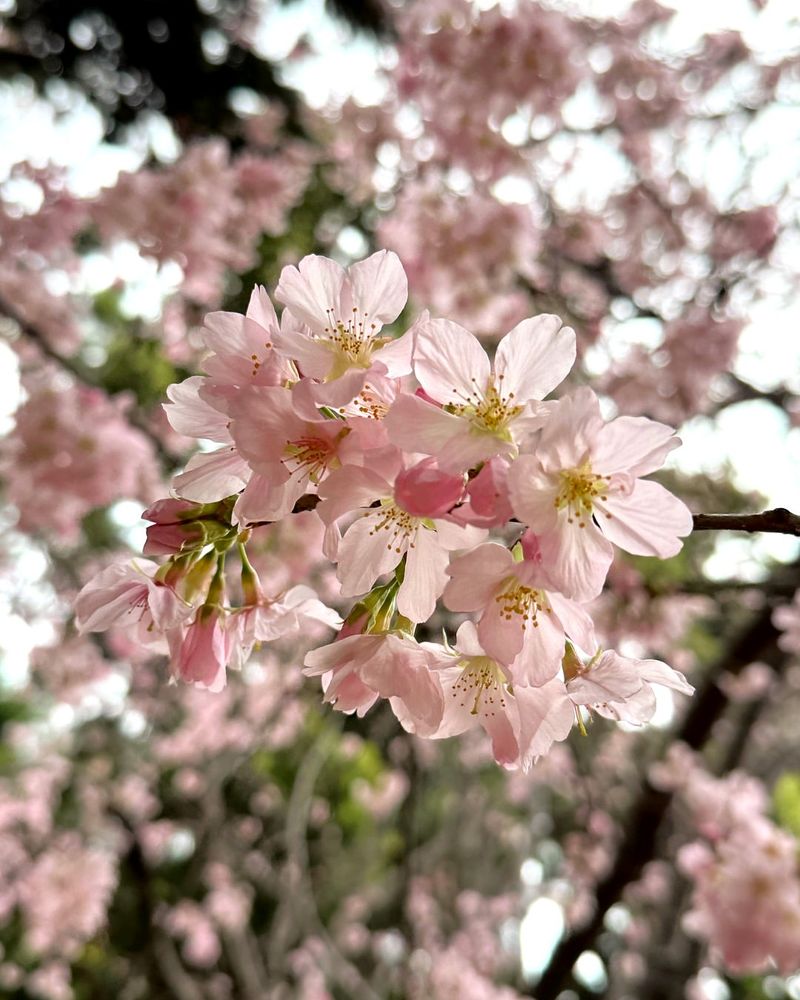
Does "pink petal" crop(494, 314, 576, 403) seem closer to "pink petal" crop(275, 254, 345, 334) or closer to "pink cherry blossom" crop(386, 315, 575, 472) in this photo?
Result: "pink cherry blossom" crop(386, 315, 575, 472)

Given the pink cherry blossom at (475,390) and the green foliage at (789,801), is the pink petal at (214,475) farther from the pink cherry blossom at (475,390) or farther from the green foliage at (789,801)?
the green foliage at (789,801)

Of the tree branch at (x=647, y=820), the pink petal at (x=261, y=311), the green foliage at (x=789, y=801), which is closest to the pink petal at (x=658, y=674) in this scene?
the pink petal at (x=261, y=311)

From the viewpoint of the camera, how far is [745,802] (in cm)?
266

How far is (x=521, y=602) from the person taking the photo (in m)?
0.64

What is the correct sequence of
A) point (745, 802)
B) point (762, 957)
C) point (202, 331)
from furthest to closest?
1. point (745, 802)
2. point (762, 957)
3. point (202, 331)

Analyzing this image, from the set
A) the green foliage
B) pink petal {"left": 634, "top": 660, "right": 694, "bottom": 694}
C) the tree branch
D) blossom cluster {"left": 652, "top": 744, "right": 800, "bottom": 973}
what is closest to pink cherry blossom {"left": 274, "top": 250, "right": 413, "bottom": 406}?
pink petal {"left": 634, "top": 660, "right": 694, "bottom": 694}

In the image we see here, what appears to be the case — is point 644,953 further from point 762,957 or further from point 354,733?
point 354,733

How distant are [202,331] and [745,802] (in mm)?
2690

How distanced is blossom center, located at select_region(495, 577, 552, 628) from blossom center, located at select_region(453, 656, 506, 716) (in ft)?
0.26

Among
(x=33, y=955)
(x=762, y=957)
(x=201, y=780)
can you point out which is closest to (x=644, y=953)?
(x=762, y=957)

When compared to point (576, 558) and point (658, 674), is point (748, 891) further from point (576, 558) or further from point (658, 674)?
point (576, 558)

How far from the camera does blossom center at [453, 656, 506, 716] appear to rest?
27.4 inches

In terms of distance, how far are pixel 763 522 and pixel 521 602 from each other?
0.64 ft

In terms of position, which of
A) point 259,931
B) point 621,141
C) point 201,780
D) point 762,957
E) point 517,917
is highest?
point 621,141
